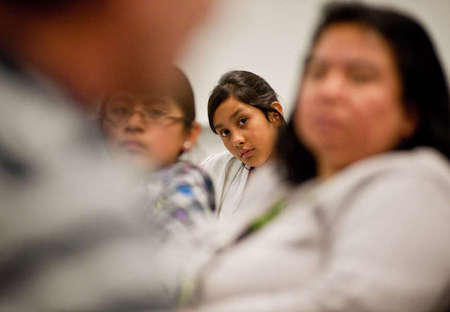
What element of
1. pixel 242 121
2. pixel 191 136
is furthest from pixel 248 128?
pixel 191 136

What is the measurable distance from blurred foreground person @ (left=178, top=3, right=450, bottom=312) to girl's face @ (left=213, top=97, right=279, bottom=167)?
900 mm

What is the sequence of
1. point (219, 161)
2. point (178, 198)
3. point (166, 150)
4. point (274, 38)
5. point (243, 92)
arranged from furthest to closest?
1. point (274, 38)
2. point (219, 161)
3. point (243, 92)
4. point (166, 150)
5. point (178, 198)

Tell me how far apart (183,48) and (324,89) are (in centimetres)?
36

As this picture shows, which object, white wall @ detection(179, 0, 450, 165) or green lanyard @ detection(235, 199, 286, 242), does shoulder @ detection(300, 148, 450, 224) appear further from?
white wall @ detection(179, 0, 450, 165)

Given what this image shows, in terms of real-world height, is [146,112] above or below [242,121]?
below

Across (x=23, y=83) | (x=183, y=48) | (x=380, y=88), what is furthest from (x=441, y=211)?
(x=23, y=83)

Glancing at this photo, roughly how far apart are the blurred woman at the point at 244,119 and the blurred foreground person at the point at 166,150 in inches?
23.0

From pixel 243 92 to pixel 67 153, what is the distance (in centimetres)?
135

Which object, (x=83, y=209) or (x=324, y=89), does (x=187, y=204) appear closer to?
(x=324, y=89)

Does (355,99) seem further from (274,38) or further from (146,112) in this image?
(274,38)

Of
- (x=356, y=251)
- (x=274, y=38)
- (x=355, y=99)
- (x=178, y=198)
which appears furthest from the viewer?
(x=274, y=38)

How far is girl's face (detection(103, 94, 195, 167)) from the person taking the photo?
0.99m

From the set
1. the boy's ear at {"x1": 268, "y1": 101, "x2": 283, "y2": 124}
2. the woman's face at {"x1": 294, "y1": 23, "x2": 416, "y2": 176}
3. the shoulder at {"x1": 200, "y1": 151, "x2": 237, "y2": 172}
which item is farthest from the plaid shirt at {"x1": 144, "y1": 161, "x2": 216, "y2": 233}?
the shoulder at {"x1": 200, "y1": 151, "x2": 237, "y2": 172}

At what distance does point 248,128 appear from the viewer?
172cm
